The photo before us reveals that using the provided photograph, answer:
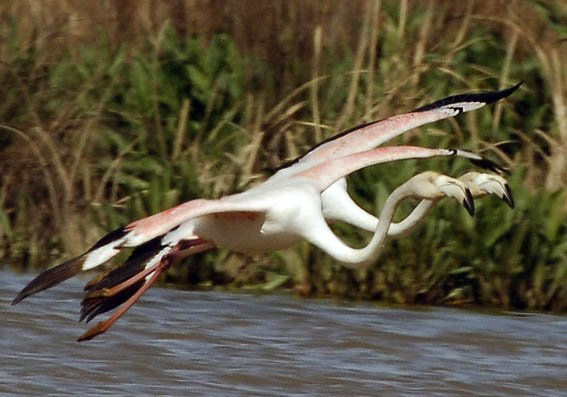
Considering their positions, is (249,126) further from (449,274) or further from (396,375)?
(396,375)

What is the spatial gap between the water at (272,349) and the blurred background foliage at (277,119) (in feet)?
0.86

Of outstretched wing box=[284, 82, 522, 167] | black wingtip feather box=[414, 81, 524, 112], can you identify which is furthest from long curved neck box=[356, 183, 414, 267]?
black wingtip feather box=[414, 81, 524, 112]

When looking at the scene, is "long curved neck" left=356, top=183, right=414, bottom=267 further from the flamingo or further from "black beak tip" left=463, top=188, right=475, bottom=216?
"black beak tip" left=463, top=188, right=475, bottom=216

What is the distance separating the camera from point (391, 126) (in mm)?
7980

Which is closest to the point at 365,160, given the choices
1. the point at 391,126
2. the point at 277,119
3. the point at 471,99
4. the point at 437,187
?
the point at 437,187

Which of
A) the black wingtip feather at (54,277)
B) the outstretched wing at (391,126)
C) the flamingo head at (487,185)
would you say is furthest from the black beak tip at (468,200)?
the black wingtip feather at (54,277)

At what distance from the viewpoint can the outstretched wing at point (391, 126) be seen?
7.96 metres

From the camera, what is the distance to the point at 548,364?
7980mm

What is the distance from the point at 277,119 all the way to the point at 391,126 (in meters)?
2.06

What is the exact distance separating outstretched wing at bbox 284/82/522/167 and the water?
93 centimetres

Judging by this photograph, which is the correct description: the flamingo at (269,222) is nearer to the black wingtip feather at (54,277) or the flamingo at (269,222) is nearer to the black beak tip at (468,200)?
the black beak tip at (468,200)

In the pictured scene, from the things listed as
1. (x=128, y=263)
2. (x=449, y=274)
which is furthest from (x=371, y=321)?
(x=128, y=263)

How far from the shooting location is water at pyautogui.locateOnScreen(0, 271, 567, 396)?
24.8 feet

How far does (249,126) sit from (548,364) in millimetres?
2822
